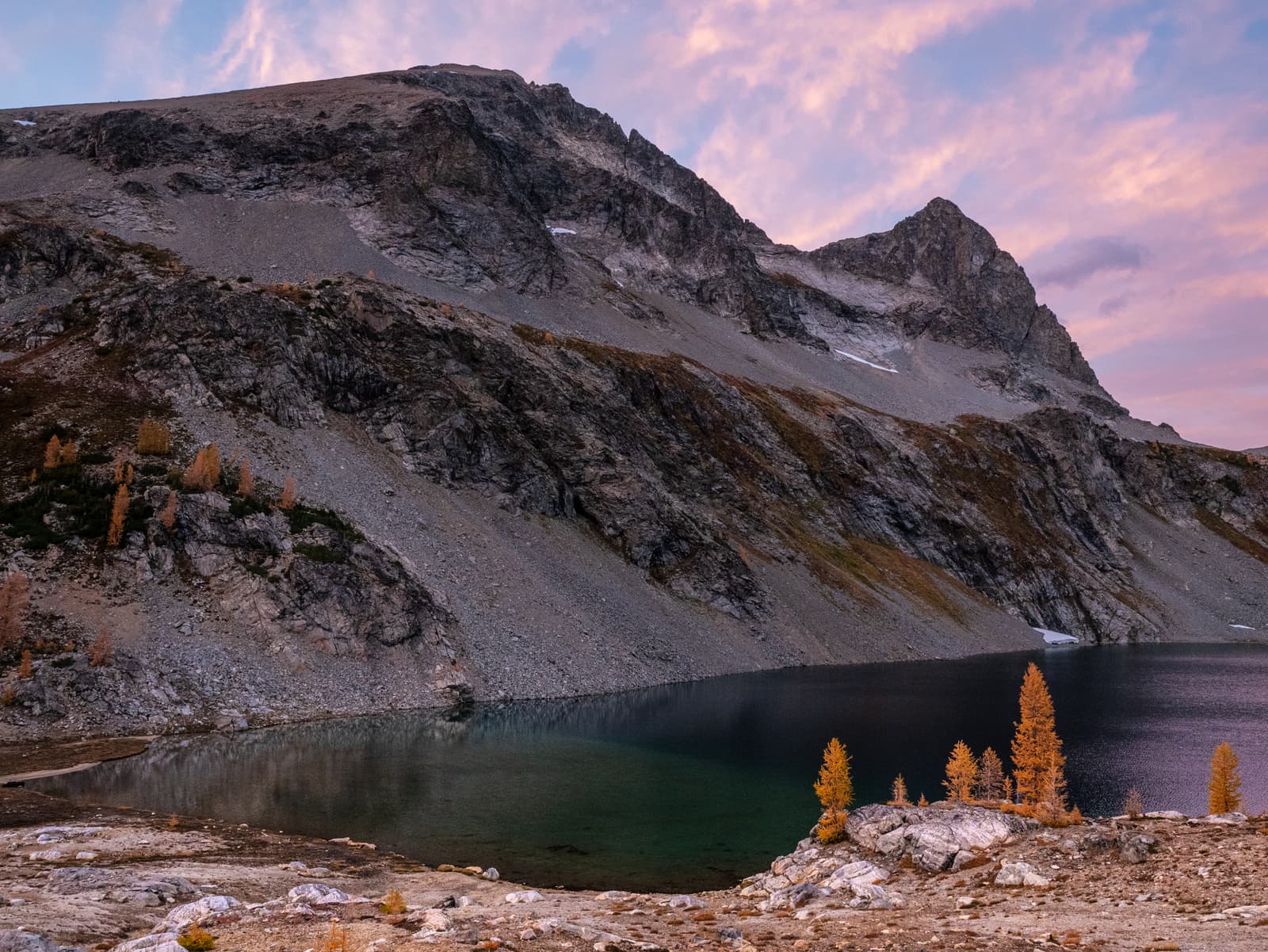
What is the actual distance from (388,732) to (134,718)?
15.3 meters

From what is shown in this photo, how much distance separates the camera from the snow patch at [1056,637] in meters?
138

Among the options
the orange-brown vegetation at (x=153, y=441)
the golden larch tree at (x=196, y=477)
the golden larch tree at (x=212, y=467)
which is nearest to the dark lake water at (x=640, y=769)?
the golden larch tree at (x=196, y=477)

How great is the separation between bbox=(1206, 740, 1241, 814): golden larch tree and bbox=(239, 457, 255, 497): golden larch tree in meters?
69.2

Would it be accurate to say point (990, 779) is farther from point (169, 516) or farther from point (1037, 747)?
point (169, 516)

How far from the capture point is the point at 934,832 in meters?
27.4

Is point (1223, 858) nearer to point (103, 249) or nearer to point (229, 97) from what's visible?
point (103, 249)

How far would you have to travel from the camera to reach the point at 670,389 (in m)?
135

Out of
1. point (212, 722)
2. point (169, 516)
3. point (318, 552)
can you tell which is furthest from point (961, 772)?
point (169, 516)

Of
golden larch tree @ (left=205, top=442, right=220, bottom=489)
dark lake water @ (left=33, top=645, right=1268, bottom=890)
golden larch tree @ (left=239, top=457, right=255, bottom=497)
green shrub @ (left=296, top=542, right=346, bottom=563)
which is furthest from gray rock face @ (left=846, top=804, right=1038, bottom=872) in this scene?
golden larch tree @ (left=205, top=442, right=220, bottom=489)

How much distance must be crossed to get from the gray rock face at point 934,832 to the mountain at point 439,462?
43015mm

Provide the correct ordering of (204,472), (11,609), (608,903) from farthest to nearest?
(204,472) < (11,609) < (608,903)

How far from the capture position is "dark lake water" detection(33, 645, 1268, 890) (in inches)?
1380

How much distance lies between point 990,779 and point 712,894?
906 inches

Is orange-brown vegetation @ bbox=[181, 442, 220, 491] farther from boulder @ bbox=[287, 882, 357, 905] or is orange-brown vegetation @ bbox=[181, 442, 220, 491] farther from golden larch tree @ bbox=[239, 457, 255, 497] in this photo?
boulder @ bbox=[287, 882, 357, 905]
